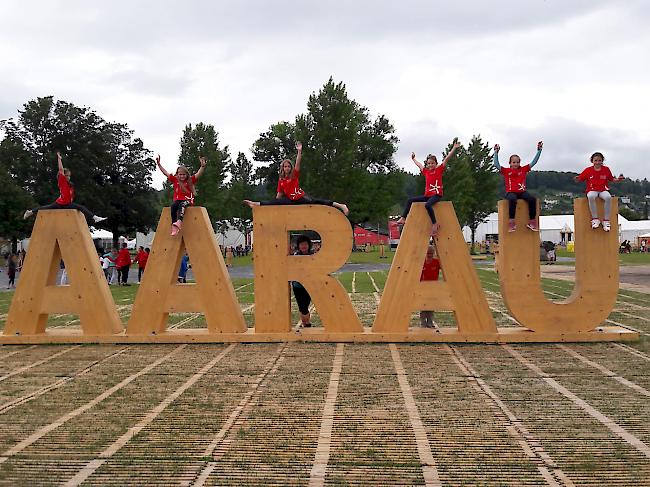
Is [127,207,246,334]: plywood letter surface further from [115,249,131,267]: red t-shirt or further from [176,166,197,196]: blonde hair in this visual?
[115,249,131,267]: red t-shirt

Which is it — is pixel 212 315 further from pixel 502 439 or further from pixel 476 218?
pixel 476 218

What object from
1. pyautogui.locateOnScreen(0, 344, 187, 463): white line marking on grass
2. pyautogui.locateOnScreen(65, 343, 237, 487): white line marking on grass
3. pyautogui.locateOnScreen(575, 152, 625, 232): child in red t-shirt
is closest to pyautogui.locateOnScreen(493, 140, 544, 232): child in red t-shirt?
pyautogui.locateOnScreen(575, 152, 625, 232): child in red t-shirt

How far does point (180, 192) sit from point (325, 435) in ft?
21.2

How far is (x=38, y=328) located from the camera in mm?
10711

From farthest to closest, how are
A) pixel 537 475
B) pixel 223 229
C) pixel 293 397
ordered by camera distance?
pixel 223 229
pixel 293 397
pixel 537 475

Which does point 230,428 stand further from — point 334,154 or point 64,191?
point 334,154

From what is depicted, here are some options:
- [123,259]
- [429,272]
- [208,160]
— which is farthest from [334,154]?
[429,272]

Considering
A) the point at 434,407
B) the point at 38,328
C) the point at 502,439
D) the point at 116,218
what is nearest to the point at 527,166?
the point at 434,407

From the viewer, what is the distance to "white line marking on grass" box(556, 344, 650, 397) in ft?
22.6

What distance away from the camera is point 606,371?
7879 mm

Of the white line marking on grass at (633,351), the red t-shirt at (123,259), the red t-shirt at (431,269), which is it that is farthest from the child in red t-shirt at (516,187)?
the red t-shirt at (123,259)

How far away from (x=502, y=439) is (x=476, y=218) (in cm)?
5407

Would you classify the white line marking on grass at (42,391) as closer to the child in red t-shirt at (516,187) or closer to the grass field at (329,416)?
the grass field at (329,416)

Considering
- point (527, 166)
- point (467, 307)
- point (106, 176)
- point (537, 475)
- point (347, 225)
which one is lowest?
point (537, 475)
